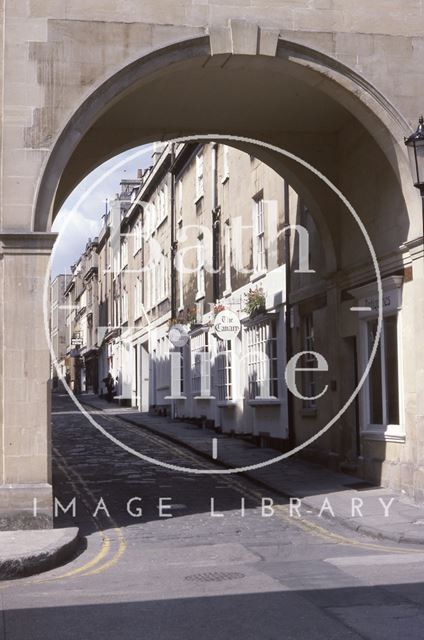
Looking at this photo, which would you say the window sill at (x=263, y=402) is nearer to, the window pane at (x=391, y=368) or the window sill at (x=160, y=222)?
the window pane at (x=391, y=368)

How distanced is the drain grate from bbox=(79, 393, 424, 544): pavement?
2772 millimetres

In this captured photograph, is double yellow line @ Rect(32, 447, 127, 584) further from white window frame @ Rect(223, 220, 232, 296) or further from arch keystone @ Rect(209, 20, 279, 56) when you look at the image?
white window frame @ Rect(223, 220, 232, 296)

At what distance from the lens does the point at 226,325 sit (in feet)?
74.3

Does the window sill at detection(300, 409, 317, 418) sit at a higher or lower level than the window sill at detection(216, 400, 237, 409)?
lower

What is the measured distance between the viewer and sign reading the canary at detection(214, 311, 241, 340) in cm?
2261

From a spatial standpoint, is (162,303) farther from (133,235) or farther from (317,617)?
(317,617)

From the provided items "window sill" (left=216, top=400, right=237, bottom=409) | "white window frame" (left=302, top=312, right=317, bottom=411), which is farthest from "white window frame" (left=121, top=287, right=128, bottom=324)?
"white window frame" (left=302, top=312, right=317, bottom=411)

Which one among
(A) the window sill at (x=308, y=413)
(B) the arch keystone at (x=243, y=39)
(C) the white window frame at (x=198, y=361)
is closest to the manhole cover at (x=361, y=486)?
(A) the window sill at (x=308, y=413)

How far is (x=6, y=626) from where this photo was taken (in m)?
7.12

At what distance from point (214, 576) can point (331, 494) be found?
236 inches

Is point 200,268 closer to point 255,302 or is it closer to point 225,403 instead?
point 225,403

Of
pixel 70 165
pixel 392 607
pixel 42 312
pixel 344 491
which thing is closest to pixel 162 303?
pixel 70 165

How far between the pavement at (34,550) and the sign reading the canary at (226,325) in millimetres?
11279

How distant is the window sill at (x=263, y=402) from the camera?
72.8 feet
